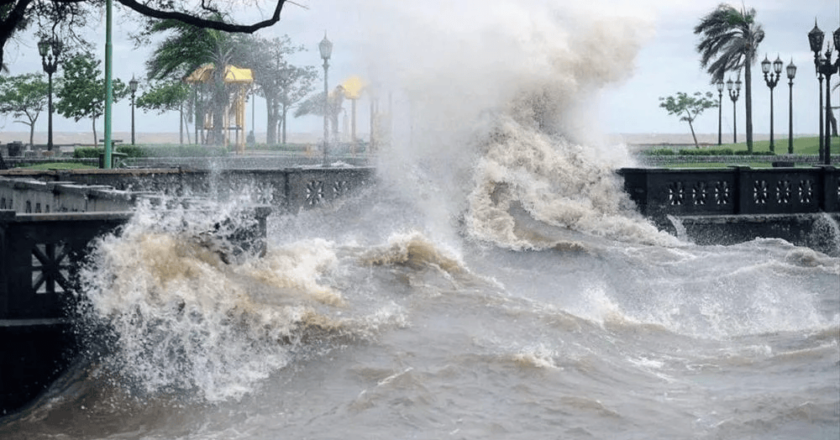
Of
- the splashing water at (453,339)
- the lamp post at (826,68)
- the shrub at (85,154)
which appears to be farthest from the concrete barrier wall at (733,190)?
the shrub at (85,154)

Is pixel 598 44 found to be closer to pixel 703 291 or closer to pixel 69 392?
pixel 703 291

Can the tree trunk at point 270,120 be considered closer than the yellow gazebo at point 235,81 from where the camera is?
No

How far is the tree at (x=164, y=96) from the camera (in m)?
66.0

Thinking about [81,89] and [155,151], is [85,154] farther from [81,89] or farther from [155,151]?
[81,89]

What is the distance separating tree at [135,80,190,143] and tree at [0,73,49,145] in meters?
7.65

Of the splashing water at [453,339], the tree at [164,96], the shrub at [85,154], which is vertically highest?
the tree at [164,96]

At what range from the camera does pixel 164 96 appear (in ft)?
220

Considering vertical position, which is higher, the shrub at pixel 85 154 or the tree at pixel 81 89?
the tree at pixel 81 89

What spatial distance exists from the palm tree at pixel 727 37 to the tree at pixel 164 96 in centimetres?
3003

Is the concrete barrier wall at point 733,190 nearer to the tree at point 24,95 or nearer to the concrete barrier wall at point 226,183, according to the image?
the concrete barrier wall at point 226,183

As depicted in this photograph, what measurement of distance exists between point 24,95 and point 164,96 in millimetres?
11826

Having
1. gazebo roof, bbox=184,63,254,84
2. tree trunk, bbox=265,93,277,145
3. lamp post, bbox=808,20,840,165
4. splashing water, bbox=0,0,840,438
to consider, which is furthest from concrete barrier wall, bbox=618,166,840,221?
tree trunk, bbox=265,93,277,145

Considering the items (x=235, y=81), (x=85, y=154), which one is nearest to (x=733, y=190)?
(x=85, y=154)

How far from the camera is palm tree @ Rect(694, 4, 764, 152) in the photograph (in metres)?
65.8
